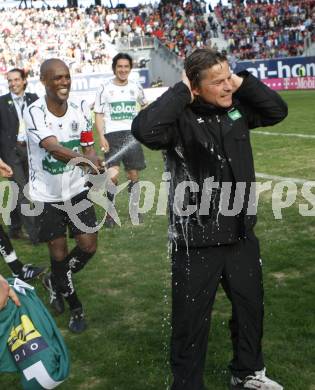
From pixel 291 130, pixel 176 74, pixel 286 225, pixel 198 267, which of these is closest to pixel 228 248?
pixel 198 267

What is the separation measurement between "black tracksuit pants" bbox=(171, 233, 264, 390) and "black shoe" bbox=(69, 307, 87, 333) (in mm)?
1598

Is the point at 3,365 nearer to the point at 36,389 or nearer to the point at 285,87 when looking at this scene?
the point at 36,389

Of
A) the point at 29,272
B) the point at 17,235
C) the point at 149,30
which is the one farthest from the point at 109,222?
the point at 149,30

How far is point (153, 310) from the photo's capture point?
5.12 m

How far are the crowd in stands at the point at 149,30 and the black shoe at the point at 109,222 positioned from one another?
830 inches

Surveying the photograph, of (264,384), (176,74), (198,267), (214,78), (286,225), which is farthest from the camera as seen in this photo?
(176,74)

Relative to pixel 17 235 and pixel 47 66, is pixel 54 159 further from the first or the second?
pixel 17 235

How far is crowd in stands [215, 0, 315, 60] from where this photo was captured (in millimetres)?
34125

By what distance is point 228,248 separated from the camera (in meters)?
3.39

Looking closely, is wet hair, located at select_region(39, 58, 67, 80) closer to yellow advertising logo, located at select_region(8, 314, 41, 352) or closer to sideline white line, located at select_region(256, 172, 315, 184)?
yellow advertising logo, located at select_region(8, 314, 41, 352)

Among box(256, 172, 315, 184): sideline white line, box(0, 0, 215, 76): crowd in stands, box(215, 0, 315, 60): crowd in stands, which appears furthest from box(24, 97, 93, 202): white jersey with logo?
box(215, 0, 315, 60): crowd in stands

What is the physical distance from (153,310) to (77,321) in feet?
2.15

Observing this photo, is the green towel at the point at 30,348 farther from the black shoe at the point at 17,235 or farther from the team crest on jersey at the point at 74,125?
the black shoe at the point at 17,235

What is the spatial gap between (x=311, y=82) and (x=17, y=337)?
95.6 feet
